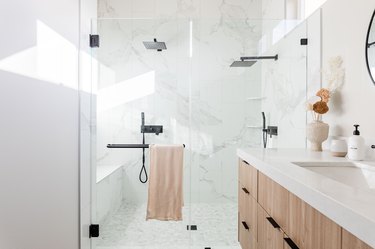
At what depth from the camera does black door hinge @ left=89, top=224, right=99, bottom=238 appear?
2397 millimetres

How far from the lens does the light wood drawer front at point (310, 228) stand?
0.78 meters

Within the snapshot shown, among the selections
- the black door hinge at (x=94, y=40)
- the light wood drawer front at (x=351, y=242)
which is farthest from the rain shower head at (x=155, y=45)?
the light wood drawer front at (x=351, y=242)

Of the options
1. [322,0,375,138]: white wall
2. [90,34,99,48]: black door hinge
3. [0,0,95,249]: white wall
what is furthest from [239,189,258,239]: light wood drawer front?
[90,34,99,48]: black door hinge

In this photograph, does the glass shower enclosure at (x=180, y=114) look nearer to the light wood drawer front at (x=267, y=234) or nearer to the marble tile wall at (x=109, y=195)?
the marble tile wall at (x=109, y=195)

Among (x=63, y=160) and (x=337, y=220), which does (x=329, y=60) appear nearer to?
(x=337, y=220)

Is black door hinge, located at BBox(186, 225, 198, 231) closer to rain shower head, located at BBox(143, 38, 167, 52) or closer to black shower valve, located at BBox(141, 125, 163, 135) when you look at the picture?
black shower valve, located at BBox(141, 125, 163, 135)

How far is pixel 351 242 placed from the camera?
677 millimetres

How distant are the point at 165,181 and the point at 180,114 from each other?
0.56 metres

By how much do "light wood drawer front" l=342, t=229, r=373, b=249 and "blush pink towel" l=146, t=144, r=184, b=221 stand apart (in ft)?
5.75

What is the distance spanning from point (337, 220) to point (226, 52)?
1959 millimetres

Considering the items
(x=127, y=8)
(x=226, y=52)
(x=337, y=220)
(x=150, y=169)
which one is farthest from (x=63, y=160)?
(x=127, y=8)

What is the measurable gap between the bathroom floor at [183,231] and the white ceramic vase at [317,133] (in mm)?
Answer: 872

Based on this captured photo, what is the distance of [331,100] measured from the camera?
6.57 feet

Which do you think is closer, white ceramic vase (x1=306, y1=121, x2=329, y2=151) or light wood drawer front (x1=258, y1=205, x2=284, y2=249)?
light wood drawer front (x1=258, y1=205, x2=284, y2=249)
